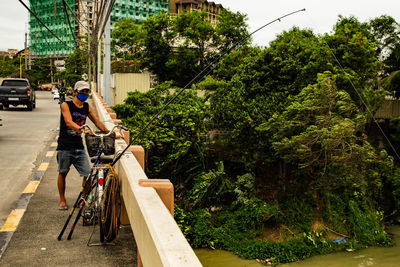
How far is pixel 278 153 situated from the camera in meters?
18.7

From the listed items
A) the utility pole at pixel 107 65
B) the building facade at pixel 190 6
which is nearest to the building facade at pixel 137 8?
the building facade at pixel 190 6

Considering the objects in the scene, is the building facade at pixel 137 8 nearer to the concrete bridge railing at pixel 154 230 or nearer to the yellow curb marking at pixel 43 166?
the yellow curb marking at pixel 43 166

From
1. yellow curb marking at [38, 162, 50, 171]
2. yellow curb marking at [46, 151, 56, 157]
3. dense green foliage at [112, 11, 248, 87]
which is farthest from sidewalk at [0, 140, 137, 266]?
dense green foliage at [112, 11, 248, 87]

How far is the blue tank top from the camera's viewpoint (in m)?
5.71

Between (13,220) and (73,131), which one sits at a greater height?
(73,131)

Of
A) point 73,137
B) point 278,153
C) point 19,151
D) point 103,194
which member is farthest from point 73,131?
point 278,153

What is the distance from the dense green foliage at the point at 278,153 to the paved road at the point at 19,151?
349 cm

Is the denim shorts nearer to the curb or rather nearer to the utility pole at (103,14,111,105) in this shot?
the curb

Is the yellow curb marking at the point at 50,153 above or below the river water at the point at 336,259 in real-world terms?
above

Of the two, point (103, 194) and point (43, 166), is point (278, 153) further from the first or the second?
point (103, 194)

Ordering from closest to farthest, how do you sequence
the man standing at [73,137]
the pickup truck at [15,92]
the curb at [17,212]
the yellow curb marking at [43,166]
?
the curb at [17,212] < the man standing at [73,137] < the yellow curb marking at [43,166] < the pickup truck at [15,92]

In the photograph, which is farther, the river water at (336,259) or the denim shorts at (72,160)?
the river water at (336,259)

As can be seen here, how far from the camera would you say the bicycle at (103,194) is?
187 inches

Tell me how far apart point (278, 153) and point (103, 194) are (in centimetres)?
1462
